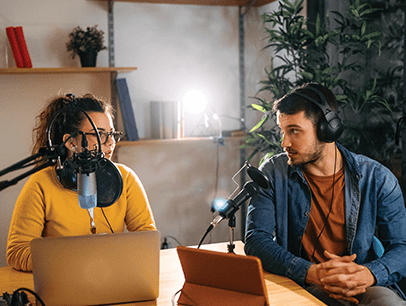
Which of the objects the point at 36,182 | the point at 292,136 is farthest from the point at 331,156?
the point at 36,182

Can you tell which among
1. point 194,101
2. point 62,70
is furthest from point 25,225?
point 194,101

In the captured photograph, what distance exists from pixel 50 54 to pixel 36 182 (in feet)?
4.83

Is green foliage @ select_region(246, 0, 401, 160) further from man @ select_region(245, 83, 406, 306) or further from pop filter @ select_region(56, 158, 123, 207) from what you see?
pop filter @ select_region(56, 158, 123, 207)

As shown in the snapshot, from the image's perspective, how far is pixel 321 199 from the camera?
1.56 metres

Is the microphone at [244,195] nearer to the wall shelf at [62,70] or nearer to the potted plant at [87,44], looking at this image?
the wall shelf at [62,70]

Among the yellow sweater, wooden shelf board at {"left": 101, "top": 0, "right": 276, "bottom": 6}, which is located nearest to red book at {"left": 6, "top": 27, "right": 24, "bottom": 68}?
wooden shelf board at {"left": 101, "top": 0, "right": 276, "bottom": 6}

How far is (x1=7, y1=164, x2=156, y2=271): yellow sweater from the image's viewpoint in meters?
1.42

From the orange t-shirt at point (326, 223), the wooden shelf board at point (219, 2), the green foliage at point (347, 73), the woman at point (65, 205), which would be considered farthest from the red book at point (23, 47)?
the orange t-shirt at point (326, 223)

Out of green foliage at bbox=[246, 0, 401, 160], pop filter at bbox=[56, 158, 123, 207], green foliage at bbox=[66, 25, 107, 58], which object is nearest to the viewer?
pop filter at bbox=[56, 158, 123, 207]

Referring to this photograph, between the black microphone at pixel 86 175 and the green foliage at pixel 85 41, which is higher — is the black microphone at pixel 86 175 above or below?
below

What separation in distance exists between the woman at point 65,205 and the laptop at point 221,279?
20.6 inches

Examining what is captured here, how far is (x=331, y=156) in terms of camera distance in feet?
5.25

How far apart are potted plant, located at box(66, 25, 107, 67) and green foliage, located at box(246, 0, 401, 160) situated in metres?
1.07

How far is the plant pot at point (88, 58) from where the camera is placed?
103 inches
